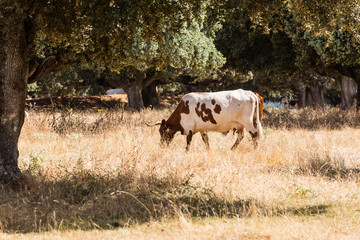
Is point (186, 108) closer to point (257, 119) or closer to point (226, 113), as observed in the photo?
point (226, 113)

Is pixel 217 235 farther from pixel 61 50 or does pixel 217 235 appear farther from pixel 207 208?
pixel 61 50

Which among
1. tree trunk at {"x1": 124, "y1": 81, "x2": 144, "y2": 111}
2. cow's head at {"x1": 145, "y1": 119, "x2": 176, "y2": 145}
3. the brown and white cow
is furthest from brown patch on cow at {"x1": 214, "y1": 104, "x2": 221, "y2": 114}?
tree trunk at {"x1": 124, "y1": 81, "x2": 144, "y2": 111}

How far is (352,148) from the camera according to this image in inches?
491

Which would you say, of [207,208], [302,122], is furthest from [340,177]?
[302,122]

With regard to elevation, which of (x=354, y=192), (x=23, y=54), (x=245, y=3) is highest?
(x=245, y=3)

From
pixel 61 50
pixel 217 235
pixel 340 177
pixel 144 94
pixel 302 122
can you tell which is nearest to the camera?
pixel 217 235

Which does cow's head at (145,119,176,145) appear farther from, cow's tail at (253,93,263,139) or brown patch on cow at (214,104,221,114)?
cow's tail at (253,93,263,139)

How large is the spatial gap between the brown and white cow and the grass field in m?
0.61

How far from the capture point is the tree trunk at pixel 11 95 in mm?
7613

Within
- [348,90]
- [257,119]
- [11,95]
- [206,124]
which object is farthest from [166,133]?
[348,90]

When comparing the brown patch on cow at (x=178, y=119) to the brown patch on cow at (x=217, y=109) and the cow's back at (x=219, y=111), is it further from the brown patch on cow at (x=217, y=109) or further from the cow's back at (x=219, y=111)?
the brown patch on cow at (x=217, y=109)

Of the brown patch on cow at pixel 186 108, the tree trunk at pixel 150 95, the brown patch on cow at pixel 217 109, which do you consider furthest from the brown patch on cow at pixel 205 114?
the tree trunk at pixel 150 95

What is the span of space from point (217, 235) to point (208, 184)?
103 inches

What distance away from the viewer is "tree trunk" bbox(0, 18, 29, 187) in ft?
25.0
